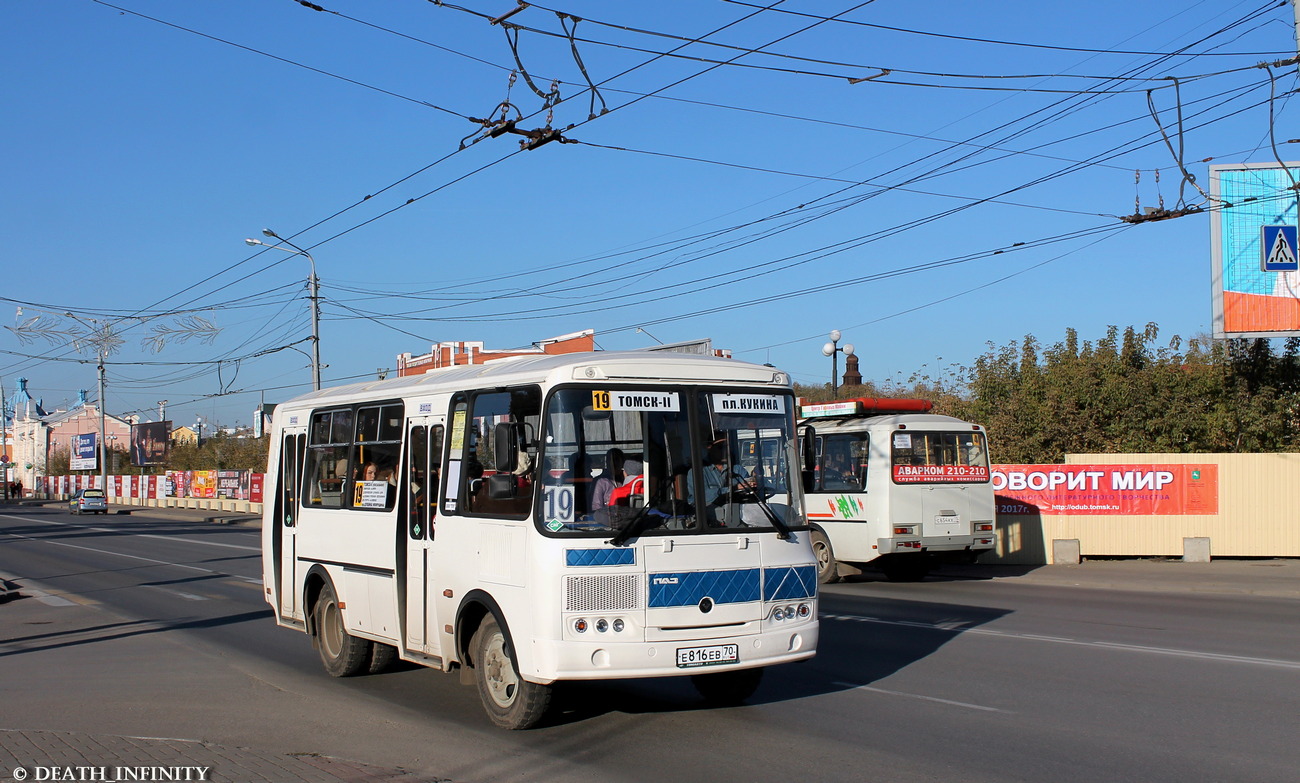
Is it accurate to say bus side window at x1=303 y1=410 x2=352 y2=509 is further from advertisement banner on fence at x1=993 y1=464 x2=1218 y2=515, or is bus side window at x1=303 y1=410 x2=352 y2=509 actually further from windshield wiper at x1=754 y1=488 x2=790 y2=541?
advertisement banner on fence at x1=993 y1=464 x2=1218 y2=515

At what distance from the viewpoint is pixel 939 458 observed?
18.7 metres

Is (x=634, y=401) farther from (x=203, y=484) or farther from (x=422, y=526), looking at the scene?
(x=203, y=484)

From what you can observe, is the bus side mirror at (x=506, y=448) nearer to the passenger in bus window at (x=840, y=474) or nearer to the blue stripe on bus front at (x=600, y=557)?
the blue stripe on bus front at (x=600, y=557)

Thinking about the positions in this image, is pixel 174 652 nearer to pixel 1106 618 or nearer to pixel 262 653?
pixel 262 653

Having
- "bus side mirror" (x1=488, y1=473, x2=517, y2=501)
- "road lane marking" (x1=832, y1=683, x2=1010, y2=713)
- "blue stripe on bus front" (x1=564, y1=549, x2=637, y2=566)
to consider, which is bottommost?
"road lane marking" (x1=832, y1=683, x2=1010, y2=713)

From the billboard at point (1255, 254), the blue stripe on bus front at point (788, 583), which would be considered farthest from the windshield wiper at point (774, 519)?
the billboard at point (1255, 254)

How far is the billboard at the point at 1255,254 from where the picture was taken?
24.6 metres

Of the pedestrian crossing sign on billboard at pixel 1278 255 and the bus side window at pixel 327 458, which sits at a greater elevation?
the pedestrian crossing sign on billboard at pixel 1278 255

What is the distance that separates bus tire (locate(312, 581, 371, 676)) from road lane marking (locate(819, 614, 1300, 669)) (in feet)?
20.2

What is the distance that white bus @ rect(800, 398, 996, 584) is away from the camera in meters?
18.3

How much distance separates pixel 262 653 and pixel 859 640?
6.63m

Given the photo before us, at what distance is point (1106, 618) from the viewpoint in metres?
14.3

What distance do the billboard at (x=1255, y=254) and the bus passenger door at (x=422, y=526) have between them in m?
21.0

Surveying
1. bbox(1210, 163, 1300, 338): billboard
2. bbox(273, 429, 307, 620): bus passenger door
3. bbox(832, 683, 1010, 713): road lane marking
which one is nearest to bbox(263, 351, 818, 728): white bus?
bbox(832, 683, 1010, 713): road lane marking
